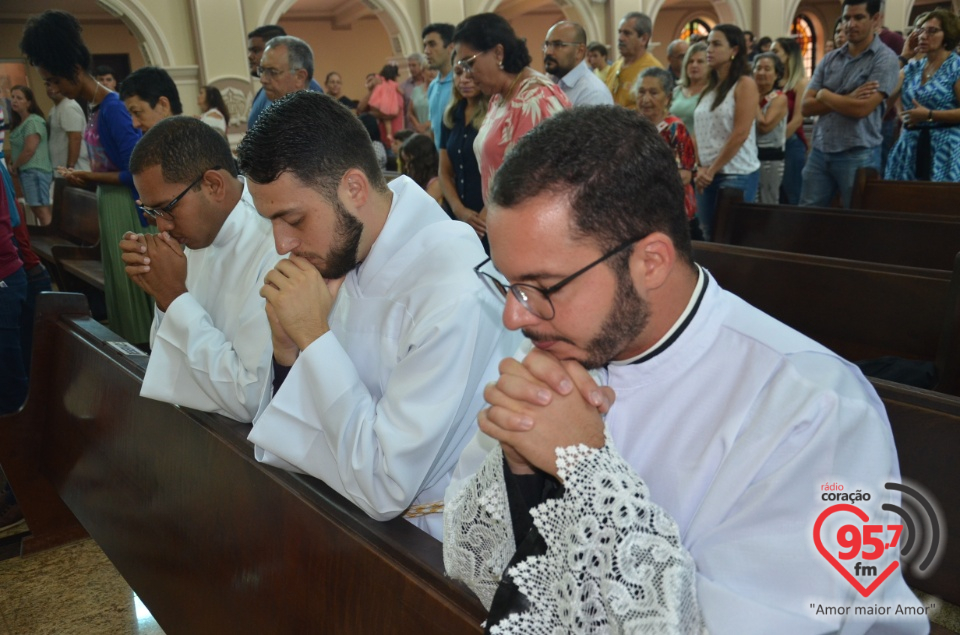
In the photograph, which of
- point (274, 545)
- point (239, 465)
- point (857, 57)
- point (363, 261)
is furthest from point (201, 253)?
point (857, 57)

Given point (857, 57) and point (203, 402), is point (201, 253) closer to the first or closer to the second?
point (203, 402)

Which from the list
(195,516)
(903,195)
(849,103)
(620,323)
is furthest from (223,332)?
(849,103)

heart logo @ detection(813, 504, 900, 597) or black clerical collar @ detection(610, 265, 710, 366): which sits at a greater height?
black clerical collar @ detection(610, 265, 710, 366)

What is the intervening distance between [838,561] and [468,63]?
301 centimetres

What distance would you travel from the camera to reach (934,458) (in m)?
1.54

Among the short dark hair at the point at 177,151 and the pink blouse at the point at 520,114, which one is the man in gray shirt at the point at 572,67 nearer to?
the pink blouse at the point at 520,114

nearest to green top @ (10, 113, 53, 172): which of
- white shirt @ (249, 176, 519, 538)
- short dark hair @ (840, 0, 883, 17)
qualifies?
short dark hair @ (840, 0, 883, 17)

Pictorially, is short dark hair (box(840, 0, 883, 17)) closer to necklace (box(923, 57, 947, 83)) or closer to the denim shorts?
necklace (box(923, 57, 947, 83))

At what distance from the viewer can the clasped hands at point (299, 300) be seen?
170cm

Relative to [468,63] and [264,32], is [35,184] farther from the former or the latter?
[468,63]

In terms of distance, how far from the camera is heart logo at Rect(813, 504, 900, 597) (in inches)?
39.8

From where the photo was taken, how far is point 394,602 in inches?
49.8

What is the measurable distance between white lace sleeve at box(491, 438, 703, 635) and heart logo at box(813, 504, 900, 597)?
0.16 m

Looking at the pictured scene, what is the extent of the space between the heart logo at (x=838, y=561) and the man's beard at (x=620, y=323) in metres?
0.36
